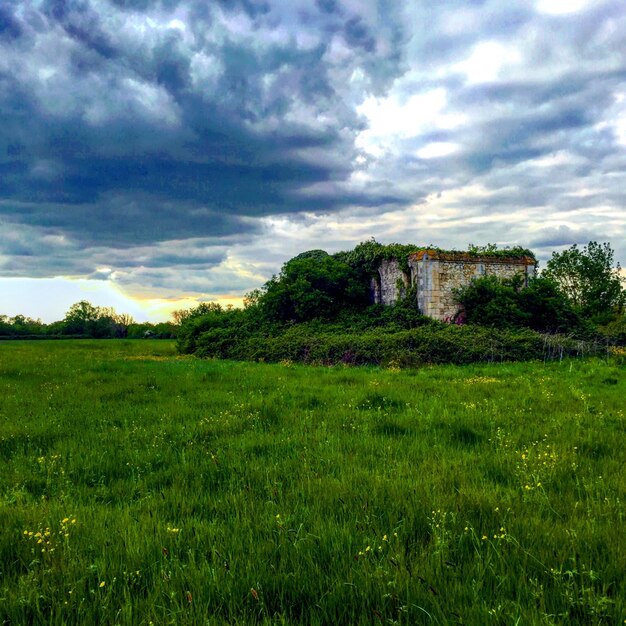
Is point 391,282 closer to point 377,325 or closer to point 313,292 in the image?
point 377,325

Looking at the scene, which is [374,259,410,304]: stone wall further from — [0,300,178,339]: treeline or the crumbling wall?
[0,300,178,339]: treeline

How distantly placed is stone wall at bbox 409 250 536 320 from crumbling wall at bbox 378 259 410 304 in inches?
38.2

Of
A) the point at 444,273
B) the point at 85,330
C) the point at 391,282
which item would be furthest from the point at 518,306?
the point at 85,330

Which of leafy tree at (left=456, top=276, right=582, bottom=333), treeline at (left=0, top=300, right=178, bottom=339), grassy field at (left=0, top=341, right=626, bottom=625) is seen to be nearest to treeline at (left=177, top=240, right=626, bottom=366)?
leafy tree at (left=456, top=276, right=582, bottom=333)

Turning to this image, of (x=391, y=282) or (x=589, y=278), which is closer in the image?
(x=391, y=282)

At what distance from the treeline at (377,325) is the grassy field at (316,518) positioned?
12.6 metres

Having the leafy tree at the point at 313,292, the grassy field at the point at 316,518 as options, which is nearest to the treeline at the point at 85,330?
the leafy tree at the point at 313,292

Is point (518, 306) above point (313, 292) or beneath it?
beneath

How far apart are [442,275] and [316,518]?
26.1 m

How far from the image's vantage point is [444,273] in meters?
28.5

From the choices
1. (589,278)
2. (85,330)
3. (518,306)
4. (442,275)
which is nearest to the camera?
(518,306)

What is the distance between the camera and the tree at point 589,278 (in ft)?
167

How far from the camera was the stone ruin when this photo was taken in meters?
28.2

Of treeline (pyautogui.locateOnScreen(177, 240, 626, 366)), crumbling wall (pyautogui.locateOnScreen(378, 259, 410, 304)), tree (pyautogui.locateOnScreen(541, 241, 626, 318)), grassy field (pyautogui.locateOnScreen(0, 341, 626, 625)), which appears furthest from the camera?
tree (pyautogui.locateOnScreen(541, 241, 626, 318))
